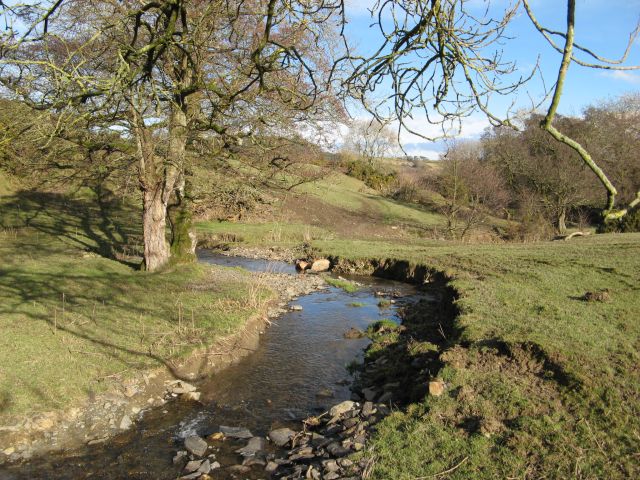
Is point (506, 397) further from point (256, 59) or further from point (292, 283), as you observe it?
point (292, 283)

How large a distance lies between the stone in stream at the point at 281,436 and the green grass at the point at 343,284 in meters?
9.69

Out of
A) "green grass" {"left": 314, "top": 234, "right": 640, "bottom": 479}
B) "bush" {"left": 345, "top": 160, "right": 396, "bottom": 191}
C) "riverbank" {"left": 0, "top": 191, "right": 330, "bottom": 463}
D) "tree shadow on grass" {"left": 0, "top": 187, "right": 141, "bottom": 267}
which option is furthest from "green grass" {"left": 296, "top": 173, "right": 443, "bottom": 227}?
"green grass" {"left": 314, "top": 234, "right": 640, "bottom": 479}

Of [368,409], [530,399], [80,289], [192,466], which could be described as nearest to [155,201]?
[80,289]

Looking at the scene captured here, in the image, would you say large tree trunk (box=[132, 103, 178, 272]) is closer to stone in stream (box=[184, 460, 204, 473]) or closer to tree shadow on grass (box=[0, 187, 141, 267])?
tree shadow on grass (box=[0, 187, 141, 267])

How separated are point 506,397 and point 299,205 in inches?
1115

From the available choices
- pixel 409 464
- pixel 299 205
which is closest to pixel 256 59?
pixel 409 464

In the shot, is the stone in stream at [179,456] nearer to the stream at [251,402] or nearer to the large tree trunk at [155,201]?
the stream at [251,402]

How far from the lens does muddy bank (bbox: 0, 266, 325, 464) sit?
6457mm

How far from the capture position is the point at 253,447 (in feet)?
22.2

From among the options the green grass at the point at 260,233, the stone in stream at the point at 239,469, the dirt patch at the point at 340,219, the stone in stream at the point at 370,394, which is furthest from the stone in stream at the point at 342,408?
the dirt patch at the point at 340,219

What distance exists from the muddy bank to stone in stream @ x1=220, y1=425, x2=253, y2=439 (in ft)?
4.44

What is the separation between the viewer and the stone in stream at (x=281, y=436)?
6.92 metres

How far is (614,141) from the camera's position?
36219 millimetres

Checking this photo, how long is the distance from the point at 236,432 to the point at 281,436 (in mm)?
682
